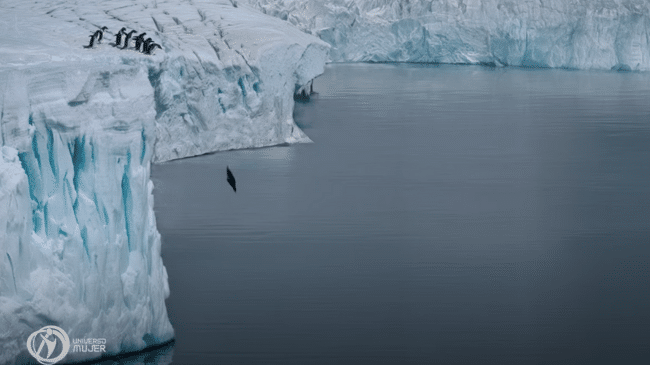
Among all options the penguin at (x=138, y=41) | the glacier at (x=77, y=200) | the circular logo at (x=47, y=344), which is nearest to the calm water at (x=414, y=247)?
the glacier at (x=77, y=200)

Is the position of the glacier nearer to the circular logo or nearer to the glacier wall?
the circular logo

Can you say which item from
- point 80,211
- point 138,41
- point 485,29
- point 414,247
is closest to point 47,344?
point 80,211

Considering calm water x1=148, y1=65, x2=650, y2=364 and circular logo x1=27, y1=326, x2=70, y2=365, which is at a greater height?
circular logo x1=27, y1=326, x2=70, y2=365

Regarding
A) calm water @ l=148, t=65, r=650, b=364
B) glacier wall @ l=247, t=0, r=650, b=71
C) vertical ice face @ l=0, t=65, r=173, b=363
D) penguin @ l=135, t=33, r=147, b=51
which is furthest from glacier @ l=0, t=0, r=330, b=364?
glacier wall @ l=247, t=0, r=650, b=71

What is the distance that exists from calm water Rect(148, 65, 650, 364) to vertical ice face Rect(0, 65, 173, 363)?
1.14 m

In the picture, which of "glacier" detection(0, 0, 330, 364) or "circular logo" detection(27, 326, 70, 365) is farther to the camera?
"circular logo" detection(27, 326, 70, 365)

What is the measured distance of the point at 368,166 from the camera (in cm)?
2117

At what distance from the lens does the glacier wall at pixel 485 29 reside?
4350 cm

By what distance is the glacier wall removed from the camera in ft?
143

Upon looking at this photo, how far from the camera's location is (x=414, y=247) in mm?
14156

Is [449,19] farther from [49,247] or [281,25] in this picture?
[49,247]

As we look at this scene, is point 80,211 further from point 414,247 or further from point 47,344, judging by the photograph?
point 414,247

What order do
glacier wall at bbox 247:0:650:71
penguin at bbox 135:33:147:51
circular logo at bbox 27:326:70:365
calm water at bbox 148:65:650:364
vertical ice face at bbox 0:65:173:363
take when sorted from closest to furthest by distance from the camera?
1. vertical ice face at bbox 0:65:173:363
2. circular logo at bbox 27:326:70:365
3. calm water at bbox 148:65:650:364
4. penguin at bbox 135:33:147:51
5. glacier wall at bbox 247:0:650:71

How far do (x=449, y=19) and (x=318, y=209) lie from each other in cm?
3113
